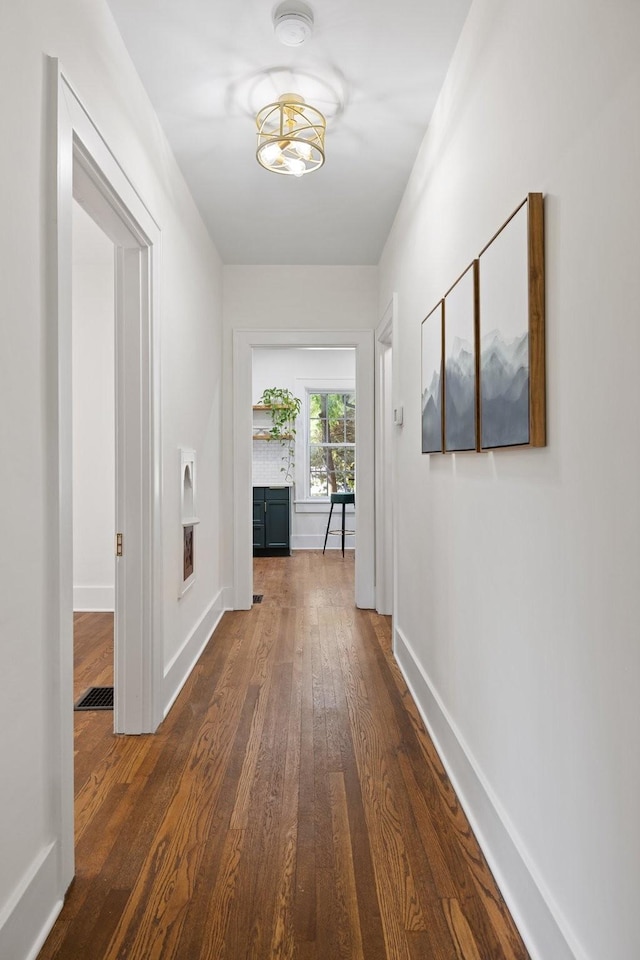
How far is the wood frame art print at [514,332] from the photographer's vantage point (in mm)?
1318

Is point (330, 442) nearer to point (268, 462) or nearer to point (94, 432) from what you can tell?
point (268, 462)

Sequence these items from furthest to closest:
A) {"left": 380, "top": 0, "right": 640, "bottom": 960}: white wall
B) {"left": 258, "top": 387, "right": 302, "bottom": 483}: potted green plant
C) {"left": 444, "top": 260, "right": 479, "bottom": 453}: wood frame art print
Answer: {"left": 258, "top": 387, "right": 302, "bottom": 483}: potted green plant, {"left": 444, "top": 260, "right": 479, "bottom": 453}: wood frame art print, {"left": 380, "top": 0, "right": 640, "bottom": 960}: white wall

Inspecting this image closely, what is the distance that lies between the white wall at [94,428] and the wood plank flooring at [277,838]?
1640 millimetres

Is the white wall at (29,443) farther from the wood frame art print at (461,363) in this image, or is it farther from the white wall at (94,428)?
the white wall at (94,428)

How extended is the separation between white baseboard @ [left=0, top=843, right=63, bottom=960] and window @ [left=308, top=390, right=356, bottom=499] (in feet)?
21.0

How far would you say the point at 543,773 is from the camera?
1.32m

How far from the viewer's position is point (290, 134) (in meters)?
2.40

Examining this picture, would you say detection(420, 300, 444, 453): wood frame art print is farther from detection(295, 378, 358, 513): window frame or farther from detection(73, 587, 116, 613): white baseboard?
detection(295, 378, 358, 513): window frame

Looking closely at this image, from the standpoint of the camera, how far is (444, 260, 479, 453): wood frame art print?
181 cm

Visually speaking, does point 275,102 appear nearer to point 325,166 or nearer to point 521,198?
point 325,166

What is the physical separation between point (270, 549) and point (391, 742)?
4838 mm

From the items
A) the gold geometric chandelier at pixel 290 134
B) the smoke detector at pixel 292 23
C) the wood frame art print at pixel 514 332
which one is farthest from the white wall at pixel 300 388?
the wood frame art print at pixel 514 332

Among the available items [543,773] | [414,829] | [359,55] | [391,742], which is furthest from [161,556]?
[359,55]

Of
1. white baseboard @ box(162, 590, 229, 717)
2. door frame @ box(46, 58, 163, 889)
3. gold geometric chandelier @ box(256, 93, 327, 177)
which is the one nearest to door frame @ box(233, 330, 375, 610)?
white baseboard @ box(162, 590, 229, 717)
